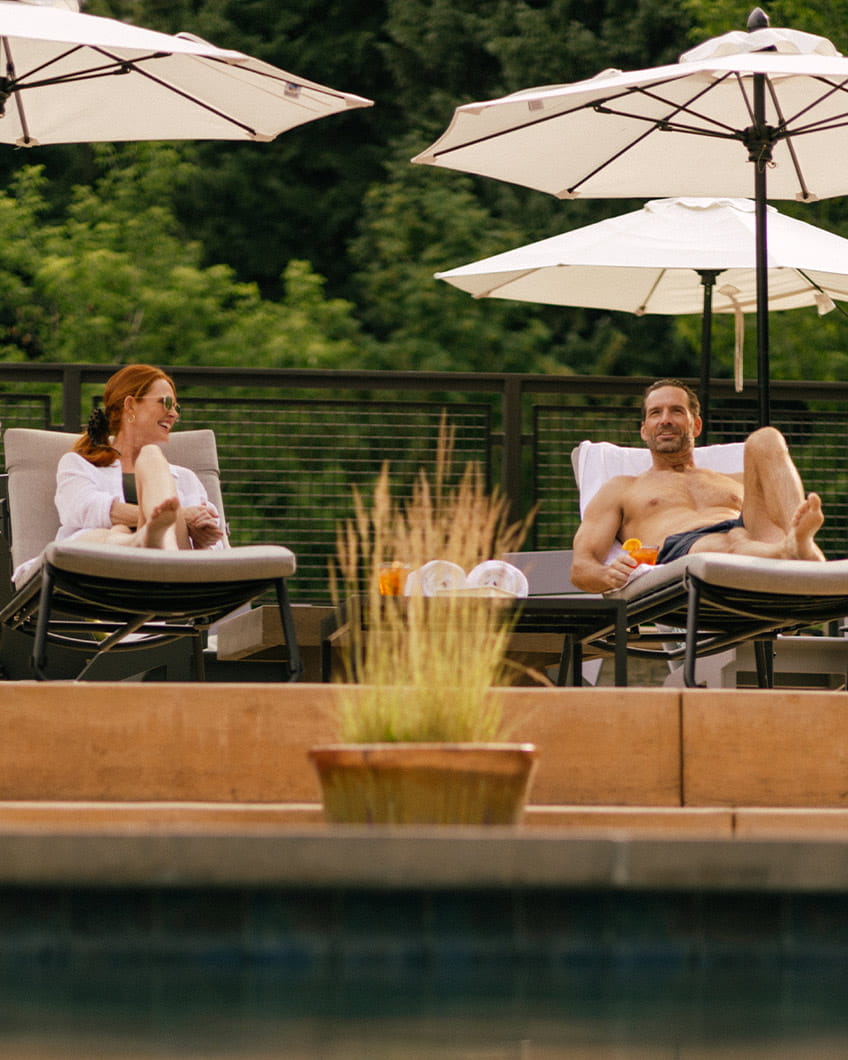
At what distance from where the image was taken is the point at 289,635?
440cm

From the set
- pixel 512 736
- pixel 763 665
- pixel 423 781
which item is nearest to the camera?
pixel 423 781

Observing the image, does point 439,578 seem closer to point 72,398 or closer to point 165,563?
point 165,563

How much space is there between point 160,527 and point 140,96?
245 cm

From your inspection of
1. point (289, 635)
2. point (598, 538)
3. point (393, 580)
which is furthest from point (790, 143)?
point (289, 635)

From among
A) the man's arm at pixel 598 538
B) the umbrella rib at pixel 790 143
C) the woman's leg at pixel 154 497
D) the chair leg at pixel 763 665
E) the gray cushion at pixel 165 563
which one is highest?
the umbrella rib at pixel 790 143

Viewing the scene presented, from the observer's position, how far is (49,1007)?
7.68 feet

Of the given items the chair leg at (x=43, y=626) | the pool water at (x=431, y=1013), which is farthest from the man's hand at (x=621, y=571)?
the pool water at (x=431, y=1013)

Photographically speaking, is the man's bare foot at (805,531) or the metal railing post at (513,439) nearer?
the man's bare foot at (805,531)

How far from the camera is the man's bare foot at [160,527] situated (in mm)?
4562

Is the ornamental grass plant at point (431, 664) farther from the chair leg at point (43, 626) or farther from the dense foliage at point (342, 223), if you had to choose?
the dense foliage at point (342, 223)

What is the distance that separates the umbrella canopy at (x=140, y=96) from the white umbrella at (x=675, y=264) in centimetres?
113

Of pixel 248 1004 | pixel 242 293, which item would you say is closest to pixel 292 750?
pixel 248 1004

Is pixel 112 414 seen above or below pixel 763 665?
above

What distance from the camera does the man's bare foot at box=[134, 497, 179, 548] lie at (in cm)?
456
